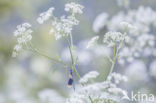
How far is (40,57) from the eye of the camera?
5.55 ft

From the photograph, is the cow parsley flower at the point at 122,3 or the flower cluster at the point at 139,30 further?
the cow parsley flower at the point at 122,3

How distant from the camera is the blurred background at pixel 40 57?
160 centimetres

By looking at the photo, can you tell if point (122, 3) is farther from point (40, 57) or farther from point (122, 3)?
point (40, 57)

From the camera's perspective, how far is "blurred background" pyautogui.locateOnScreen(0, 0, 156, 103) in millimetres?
1596

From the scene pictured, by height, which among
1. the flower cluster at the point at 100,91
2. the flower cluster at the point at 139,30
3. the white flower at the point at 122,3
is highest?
the white flower at the point at 122,3

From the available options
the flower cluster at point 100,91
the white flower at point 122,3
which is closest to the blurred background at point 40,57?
the white flower at point 122,3

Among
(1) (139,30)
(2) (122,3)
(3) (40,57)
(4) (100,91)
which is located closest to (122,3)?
(2) (122,3)

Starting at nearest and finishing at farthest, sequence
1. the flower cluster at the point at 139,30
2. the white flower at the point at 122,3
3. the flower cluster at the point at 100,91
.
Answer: the flower cluster at the point at 100,91 < the flower cluster at the point at 139,30 < the white flower at the point at 122,3

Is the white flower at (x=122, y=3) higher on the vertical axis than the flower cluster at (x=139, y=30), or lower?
higher

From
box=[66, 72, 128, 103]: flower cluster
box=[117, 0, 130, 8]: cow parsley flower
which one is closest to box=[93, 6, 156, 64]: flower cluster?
box=[117, 0, 130, 8]: cow parsley flower

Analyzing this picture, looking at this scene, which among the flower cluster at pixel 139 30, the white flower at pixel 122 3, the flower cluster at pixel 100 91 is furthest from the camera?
the white flower at pixel 122 3

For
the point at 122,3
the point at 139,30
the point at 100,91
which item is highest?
the point at 122,3

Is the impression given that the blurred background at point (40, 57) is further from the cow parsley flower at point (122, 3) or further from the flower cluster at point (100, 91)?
the flower cluster at point (100, 91)

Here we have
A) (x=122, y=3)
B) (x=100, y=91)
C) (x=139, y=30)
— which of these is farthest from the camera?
(x=122, y=3)
